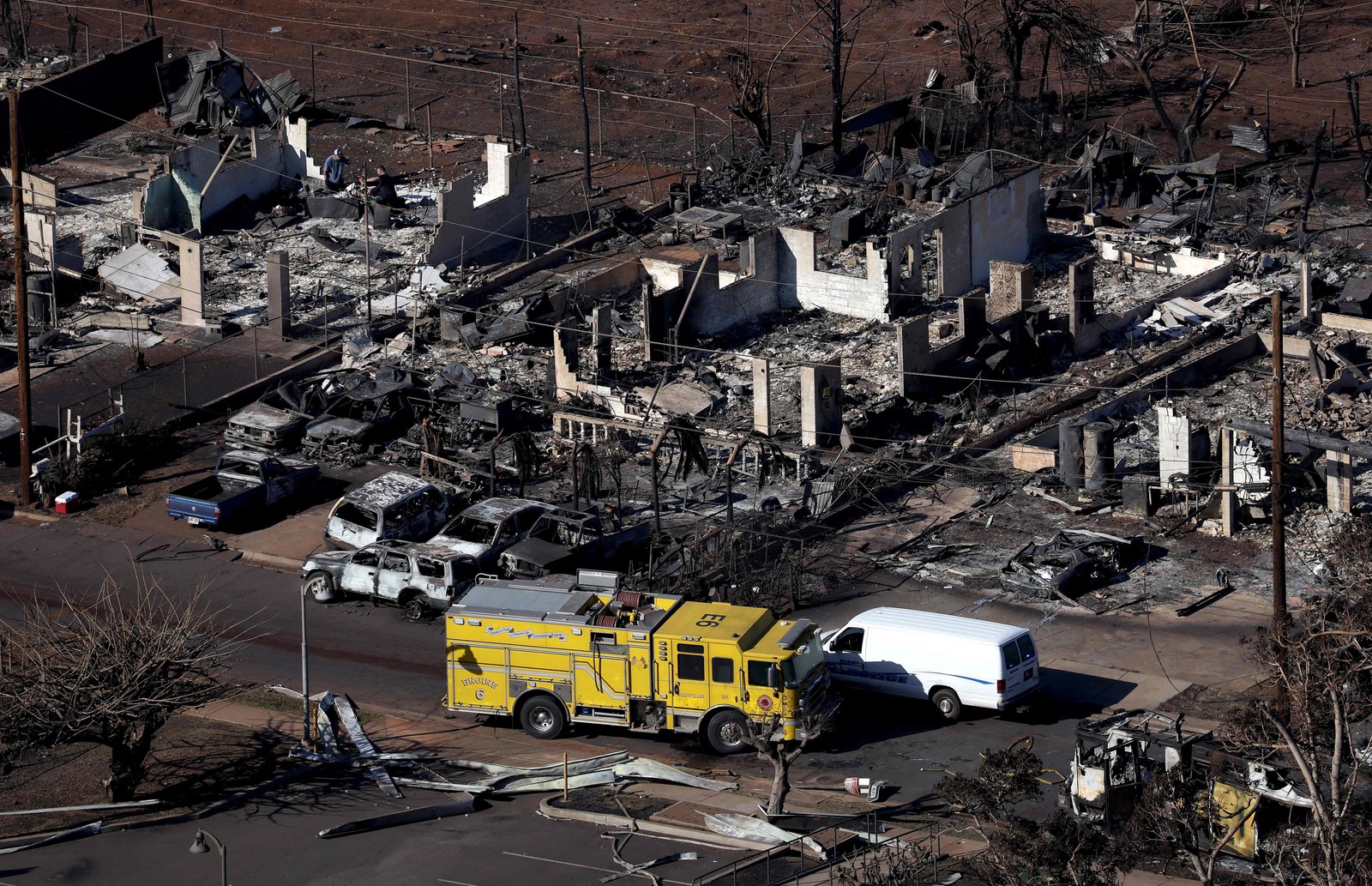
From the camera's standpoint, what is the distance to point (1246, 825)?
23609 mm

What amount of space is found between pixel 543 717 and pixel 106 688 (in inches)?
260

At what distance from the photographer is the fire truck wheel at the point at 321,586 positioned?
112 ft

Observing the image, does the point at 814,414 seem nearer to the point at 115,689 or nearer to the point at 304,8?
the point at 115,689

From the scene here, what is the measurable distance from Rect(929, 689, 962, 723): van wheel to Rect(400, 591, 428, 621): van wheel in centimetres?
936

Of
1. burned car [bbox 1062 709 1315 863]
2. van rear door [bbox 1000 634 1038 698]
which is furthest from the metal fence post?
burned car [bbox 1062 709 1315 863]

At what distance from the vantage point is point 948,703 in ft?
95.4

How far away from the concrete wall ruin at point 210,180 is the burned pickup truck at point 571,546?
72.6 feet

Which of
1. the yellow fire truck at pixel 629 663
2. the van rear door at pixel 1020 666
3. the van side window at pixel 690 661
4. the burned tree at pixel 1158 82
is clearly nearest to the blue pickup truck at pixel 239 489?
the yellow fire truck at pixel 629 663

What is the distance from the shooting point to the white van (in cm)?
2856

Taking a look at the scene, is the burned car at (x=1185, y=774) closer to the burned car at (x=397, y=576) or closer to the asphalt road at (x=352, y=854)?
the asphalt road at (x=352, y=854)

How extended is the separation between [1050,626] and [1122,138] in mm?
30253

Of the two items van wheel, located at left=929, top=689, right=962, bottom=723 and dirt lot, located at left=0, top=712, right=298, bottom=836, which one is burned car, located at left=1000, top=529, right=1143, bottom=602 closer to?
van wheel, located at left=929, top=689, right=962, bottom=723

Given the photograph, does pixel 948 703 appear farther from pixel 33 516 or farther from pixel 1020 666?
pixel 33 516

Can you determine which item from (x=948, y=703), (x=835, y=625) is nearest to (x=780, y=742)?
(x=948, y=703)
